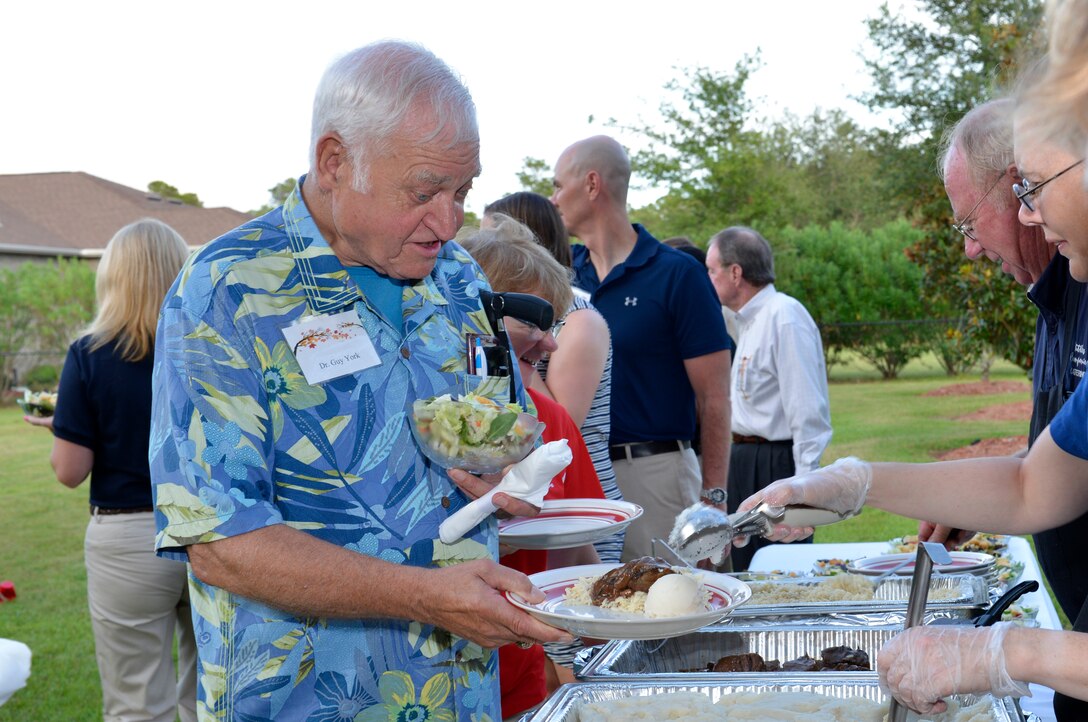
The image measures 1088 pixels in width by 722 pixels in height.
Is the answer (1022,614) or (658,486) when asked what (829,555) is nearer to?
(658,486)

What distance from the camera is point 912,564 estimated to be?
3055mm

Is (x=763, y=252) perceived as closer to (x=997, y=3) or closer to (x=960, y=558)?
(x=960, y=558)

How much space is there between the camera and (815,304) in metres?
18.3

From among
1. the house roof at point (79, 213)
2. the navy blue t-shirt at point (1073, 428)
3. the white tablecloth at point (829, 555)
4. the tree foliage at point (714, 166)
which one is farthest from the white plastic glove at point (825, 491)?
the house roof at point (79, 213)

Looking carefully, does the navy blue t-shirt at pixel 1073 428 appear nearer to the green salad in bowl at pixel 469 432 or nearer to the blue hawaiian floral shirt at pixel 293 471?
the green salad in bowl at pixel 469 432

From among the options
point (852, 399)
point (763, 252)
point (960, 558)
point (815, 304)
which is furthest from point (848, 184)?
point (960, 558)

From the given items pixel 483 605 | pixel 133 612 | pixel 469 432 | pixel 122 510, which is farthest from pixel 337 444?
pixel 133 612

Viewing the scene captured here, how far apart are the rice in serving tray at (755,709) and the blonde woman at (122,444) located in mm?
2460

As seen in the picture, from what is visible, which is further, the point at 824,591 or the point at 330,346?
the point at 824,591

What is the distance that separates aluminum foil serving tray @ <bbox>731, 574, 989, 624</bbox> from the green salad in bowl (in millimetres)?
1120

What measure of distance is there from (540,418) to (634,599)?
32.3 inches

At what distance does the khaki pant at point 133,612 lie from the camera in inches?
152

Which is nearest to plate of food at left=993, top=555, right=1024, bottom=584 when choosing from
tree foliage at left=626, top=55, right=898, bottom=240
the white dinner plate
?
the white dinner plate

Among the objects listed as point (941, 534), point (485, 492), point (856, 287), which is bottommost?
point (941, 534)
